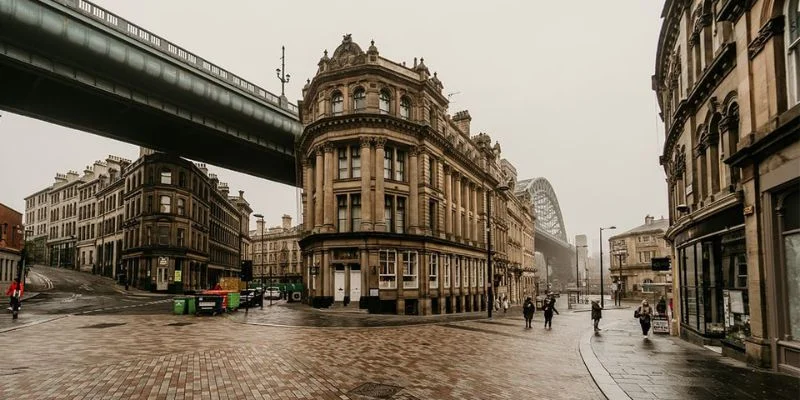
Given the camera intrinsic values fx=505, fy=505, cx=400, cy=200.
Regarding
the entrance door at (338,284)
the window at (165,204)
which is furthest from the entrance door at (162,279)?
the entrance door at (338,284)

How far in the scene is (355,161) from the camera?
1457 inches

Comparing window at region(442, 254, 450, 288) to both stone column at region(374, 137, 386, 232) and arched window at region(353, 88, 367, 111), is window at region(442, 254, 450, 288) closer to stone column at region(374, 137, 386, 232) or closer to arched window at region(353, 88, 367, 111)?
stone column at region(374, 137, 386, 232)

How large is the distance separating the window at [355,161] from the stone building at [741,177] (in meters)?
21.3

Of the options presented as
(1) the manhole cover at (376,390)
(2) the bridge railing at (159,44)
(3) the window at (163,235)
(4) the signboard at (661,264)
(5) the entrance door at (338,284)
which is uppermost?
(2) the bridge railing at (159,44)

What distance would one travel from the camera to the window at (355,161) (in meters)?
36.8

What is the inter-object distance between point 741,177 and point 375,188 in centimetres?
2451

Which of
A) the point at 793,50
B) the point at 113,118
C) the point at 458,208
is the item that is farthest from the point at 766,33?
the point at 113,118

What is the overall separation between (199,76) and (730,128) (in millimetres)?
45120

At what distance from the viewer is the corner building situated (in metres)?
35.3

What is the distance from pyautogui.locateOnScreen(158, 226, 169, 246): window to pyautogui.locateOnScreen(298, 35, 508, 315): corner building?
31.6 m

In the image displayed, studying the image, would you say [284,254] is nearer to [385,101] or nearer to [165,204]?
[165,204]

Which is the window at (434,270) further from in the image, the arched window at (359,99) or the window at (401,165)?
the arched window at (359,99)

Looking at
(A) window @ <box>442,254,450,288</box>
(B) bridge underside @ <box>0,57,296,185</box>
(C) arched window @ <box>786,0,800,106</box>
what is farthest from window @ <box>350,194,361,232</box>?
(C) arched window @ <box>786,0,800,106</box>

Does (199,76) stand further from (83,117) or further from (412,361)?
(412,361)
